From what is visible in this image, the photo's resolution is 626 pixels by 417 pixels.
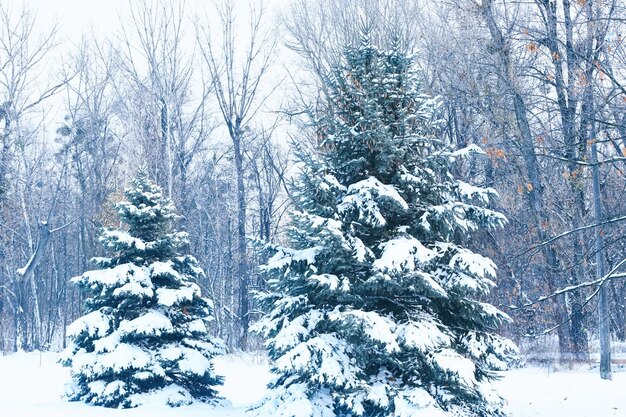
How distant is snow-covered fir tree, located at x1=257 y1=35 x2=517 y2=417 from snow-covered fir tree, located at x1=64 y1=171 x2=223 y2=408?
2655 millimetres

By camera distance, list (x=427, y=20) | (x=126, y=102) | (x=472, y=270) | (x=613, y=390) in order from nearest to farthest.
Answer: (x=472, y=270), (x=613, y=390), (x=427, y=20), (x=126, y=102)

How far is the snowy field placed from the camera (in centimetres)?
1162

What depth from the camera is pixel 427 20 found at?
2338 cm

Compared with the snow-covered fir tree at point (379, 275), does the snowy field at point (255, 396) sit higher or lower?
lower

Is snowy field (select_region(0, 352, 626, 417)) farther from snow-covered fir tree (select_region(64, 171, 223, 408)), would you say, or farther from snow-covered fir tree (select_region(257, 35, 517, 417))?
snow-covered fir tree (select_region(257, 35, 517, 417))

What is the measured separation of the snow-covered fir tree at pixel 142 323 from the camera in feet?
40.4

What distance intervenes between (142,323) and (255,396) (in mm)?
4267

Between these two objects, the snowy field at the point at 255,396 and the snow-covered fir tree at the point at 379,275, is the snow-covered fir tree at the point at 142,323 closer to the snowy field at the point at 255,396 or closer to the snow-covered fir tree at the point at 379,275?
the snowy field at the point at 255,396

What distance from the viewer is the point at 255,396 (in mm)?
15406

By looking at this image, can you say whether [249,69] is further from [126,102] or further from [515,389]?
[515,389]

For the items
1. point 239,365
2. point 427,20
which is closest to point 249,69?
point 427,20

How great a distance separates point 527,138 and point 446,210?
8.94 m

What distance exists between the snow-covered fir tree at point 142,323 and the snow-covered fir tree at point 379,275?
2655mm

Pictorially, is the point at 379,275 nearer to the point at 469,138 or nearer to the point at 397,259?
the point at 397,259
